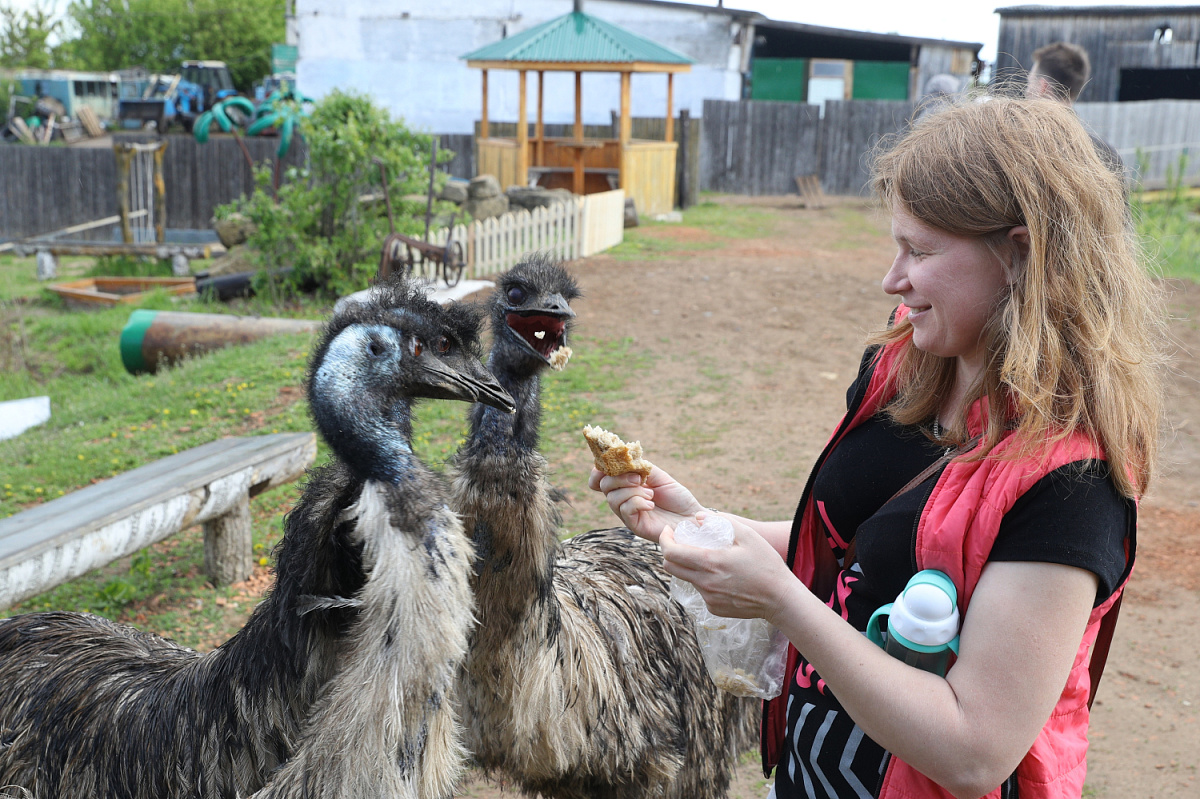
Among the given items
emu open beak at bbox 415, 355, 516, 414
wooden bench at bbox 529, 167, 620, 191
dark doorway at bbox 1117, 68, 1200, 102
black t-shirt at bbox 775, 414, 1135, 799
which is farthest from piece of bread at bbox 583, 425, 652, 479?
dark doorway at bbox 1117, 68, 1200, 102

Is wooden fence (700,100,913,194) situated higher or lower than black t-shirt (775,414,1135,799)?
higher

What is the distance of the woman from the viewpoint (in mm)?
1458

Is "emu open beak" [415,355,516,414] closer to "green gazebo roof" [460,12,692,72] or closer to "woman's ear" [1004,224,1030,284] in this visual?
"woman's ear" [1004,224,1030,284]

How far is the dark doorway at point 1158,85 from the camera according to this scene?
26641mm

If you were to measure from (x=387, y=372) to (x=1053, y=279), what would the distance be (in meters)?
1.27

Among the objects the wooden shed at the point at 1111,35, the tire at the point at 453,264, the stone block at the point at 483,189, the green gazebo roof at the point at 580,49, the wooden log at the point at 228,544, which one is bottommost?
the wooden log at the point at 228,544

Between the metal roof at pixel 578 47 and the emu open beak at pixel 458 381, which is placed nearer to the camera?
the emu open beak at pixel 458 381

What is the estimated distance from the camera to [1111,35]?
81.3 ft

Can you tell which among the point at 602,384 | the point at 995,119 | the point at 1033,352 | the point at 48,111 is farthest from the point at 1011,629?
the point at 48,111

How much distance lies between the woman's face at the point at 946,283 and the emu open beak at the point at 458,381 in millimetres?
885

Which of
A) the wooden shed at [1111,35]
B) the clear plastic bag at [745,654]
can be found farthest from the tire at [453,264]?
the wooden shed at [1111,35]

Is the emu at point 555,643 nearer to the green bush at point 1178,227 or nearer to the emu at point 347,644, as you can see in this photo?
the emu at point 347,644

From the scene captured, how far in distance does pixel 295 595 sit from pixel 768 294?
1041cm

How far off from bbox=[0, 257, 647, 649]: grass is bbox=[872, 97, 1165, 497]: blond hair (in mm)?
2292
